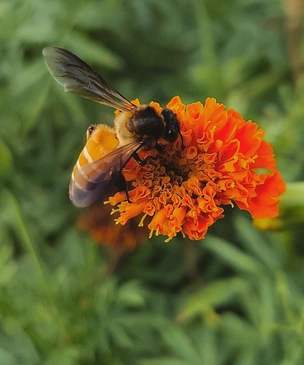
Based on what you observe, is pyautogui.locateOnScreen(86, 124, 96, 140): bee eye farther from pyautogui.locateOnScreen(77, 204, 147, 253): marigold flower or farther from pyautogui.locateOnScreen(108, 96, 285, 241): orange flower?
pyautogui.locateOnScreen(77, 204, 147, 253): marigold flower

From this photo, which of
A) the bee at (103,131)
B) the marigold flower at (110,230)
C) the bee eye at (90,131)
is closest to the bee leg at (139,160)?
the bee at (103,131)

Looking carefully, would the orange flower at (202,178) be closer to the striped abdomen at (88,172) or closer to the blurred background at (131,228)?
the striped abdomen at (88,172)

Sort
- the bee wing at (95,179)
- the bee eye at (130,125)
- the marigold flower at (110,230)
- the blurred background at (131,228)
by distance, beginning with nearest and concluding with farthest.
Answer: the bee wing at (95,179)
the bee eye at (130,125)
the blurred background at (131,228)
the marigold flower at (110,230)

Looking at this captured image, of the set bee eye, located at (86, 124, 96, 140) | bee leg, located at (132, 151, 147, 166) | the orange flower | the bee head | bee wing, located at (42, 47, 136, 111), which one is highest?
bee wing, located at (42, 47, 136, 111)

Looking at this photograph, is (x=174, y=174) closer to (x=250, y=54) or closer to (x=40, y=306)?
(x=40, y=306)

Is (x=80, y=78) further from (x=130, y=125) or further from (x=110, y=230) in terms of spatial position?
(x=110, y=230)

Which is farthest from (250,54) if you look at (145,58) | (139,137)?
(139,137)

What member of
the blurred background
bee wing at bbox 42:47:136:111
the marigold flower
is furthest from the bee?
the marigold flower
